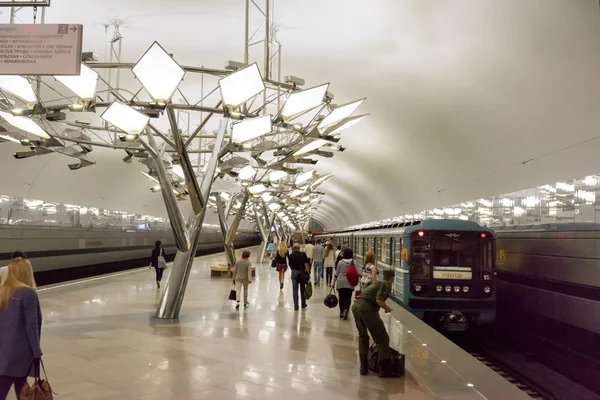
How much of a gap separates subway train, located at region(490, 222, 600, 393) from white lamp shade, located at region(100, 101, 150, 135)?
9.25 m

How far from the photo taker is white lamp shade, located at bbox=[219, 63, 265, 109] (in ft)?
26.6

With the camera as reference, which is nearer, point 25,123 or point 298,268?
point 25,123

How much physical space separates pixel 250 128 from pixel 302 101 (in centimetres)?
107

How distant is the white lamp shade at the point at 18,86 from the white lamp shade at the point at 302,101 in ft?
13.8

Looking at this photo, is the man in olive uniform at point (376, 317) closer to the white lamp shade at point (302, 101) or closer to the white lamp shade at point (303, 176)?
the white lamp shade at point (302, 101)

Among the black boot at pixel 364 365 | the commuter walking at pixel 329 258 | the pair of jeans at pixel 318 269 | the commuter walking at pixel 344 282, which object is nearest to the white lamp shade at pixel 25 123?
the commuter walking at pixel 344 282

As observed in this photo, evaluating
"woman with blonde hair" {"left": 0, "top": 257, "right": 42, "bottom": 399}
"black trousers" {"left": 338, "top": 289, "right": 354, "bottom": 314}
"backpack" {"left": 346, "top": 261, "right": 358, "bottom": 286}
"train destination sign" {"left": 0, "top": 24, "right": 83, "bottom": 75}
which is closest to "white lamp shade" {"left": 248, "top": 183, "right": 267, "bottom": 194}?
"black trousers" {"left": 338, "top": 289, "right": 354, "bottom": 314}

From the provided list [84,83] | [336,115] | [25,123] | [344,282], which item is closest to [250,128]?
[336,115]

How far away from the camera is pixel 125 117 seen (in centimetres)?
920

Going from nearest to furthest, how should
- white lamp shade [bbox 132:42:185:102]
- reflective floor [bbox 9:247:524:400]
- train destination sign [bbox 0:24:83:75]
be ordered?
1. train destination sign [bbox 0:24:83:75]
2. reflective floor [bbox 9:247:524:400]
3. white lamp shade [bbox 132:42:185:102]

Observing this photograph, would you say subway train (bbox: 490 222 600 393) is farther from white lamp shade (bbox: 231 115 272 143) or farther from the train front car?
white lamp shade (bbox: 231 115 272 143)

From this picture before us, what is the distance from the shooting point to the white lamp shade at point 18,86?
8562 millimetres

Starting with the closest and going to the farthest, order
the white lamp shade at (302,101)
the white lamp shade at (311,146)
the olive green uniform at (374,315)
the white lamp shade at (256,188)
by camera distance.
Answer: the olive green uniform at (374,315)
the white lamp shade at (302,101)
the white lamp shade at (311,146)
the white lamp shade at (256,188)

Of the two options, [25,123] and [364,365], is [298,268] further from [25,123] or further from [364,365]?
[25,123]
